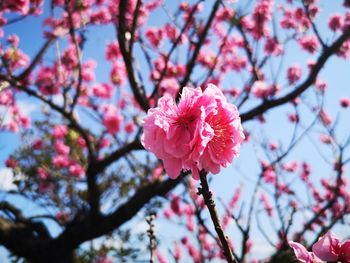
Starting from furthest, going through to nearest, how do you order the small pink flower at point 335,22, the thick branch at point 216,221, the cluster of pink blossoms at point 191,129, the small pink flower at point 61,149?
1. the small pink flower at point 61,149
2. the small pink flower at point 335,22
3. the cluster of pink blossoms at point 191,129
4. the thick branch at point 216,221

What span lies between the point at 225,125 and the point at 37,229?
423 cm

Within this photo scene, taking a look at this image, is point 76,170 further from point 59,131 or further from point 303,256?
point 303,256

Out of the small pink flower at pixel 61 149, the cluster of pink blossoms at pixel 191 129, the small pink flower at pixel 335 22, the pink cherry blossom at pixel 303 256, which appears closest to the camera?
the pink cherry blossom at pixel 303 256

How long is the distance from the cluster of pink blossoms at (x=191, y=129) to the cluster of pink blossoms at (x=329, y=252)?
41 cm

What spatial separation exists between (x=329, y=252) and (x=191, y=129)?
586 millimetres

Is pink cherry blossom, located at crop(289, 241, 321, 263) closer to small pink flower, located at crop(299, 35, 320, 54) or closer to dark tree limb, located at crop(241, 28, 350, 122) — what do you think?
dark tree limb, located at crop(241, 28, 350, 122)

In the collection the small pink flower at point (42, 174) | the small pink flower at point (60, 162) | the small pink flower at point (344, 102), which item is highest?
the small pink flower at point (60, 162)

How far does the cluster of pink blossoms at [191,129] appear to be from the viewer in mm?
1188

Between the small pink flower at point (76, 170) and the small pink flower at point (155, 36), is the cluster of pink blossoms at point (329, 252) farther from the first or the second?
the small pink flower at point (76, 170)

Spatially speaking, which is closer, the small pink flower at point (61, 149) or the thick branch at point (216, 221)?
the thick branch at point (216, 221)

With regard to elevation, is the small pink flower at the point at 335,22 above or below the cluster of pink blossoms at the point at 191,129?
above

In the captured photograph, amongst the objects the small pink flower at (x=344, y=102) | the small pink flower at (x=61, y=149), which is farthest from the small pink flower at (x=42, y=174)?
the small pink flower at (x=344, y=102)

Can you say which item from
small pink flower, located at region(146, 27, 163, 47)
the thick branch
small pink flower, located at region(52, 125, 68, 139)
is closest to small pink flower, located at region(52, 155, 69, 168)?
small pink flower, located at region(52, 125, 68, 139)

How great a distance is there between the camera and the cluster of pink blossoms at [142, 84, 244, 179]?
46.8 inches
